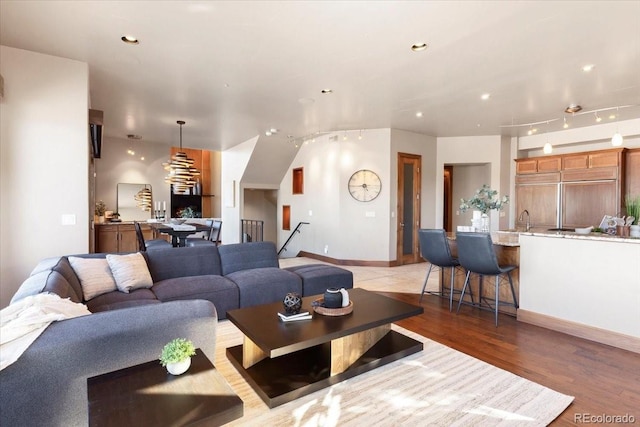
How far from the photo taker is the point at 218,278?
3.75m

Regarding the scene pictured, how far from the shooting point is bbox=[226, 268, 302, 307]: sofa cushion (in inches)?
142

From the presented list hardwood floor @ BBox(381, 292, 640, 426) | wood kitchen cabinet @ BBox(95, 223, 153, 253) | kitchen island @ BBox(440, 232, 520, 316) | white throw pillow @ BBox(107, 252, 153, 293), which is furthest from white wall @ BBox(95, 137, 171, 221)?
hardwood floor @ BBox(381, 292, 640, 426)

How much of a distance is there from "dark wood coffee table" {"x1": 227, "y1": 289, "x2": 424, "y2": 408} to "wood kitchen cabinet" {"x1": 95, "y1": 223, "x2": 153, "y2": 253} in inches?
187

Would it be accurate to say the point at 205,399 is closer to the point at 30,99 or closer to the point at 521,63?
the point at 30,99

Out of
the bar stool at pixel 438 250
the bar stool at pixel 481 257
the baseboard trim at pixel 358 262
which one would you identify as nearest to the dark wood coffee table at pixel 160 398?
the bar stool at pixel 481 257

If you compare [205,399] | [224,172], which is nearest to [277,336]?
[205,399]

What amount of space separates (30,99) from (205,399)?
12.8 feet

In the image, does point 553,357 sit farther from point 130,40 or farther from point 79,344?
point 130,40

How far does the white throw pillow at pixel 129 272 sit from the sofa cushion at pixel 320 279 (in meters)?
1.68

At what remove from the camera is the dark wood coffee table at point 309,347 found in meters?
2.12

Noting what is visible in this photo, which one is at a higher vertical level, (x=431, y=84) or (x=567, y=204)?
(x=431, y=84)

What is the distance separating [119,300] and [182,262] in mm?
976

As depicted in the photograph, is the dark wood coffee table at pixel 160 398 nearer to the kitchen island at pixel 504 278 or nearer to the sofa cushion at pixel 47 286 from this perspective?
the sofa cushion at pixel 47 286

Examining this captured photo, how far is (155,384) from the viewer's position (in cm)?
146
